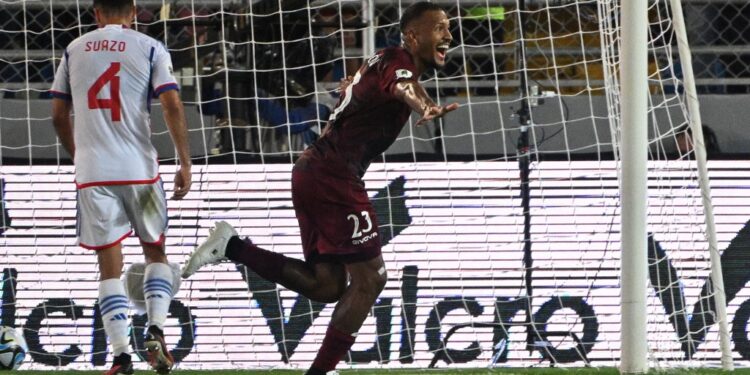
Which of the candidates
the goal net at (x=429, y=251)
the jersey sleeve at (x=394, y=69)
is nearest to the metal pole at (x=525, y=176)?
the goal net at (x=429, y=251)

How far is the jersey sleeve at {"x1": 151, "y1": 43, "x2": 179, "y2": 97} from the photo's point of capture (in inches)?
205

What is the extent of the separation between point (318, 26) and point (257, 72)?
1.62 feet

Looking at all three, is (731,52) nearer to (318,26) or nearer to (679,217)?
(679,217)

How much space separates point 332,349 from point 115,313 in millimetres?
916

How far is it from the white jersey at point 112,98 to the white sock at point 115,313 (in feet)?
1.43

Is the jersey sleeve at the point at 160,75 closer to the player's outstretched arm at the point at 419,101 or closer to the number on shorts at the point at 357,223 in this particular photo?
the number on shorts at the point at 357,223

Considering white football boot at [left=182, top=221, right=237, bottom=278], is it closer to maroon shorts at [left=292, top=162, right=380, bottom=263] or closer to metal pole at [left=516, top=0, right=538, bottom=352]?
maroon shorts at [left=292, top=162, right=380, bottom=263]

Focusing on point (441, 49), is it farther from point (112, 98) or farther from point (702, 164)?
point (702, 164)

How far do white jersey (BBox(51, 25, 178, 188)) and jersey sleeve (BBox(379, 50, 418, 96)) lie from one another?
3.07ft

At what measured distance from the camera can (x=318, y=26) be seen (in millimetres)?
7590

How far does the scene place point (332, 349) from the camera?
5008 mm

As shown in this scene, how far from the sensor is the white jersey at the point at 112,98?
5164 millimetres

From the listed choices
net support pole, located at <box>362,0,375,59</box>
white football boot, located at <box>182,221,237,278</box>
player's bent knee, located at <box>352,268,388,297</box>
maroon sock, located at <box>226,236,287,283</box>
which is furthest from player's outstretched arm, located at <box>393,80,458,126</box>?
net support pole, located at <box>362,0,375,59</box>

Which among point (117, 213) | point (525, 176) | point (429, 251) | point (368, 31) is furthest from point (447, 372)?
point (368, 31)
